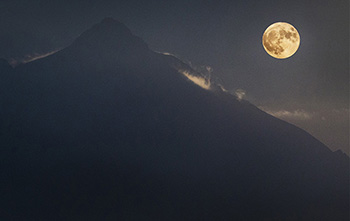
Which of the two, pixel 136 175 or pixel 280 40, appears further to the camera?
pixel 136 175

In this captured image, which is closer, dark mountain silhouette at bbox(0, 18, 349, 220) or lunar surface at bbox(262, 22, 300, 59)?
lunar surface at bbox(262, 22, 300, 59)

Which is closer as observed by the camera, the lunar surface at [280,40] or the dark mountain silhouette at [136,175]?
the lunar surface at [280,40]

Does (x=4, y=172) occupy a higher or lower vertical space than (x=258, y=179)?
lower

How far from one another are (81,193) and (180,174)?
5159cm

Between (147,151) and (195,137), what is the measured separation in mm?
37476

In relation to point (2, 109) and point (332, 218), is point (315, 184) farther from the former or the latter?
point (2, 109)

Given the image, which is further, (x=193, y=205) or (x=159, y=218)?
(x=193, y=205)

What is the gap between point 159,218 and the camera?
115625mm

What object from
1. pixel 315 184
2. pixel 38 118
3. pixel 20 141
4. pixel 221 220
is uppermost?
pixel 315 184

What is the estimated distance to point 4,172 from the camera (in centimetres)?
13875

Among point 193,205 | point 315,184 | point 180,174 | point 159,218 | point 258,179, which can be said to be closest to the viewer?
point 159,218

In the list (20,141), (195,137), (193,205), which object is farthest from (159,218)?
(20,141)

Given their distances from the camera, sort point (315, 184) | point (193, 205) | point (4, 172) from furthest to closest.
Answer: point (315, 184)
point (4, 172)
point (193, 205)

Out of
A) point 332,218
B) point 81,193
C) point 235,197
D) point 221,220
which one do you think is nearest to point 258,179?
point 235,197
